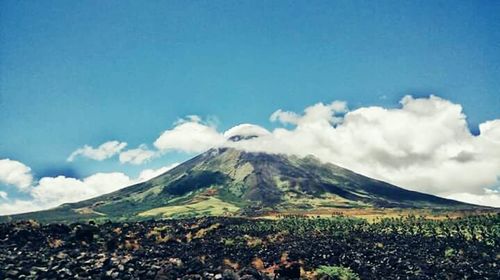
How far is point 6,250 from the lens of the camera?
40031 millimetres

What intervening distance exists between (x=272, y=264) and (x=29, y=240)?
26619mm

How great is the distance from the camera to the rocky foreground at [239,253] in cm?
3397

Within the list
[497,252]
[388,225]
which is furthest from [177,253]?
[388,225]

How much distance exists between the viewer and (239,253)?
4769 centimetres

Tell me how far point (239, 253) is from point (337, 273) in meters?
14.0

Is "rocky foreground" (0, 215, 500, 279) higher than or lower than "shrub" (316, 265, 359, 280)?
higher

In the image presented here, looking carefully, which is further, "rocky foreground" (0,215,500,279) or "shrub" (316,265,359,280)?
"shrub" (316,265,359,280)

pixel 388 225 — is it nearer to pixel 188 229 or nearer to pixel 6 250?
pixel 188 229

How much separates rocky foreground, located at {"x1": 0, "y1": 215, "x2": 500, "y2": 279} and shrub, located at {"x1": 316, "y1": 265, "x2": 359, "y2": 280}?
9 centimetres

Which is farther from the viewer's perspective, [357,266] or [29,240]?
[29,240]

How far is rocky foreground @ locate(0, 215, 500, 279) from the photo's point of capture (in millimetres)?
33969

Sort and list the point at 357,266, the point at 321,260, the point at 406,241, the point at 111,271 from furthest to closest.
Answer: the point at 406,241, the point at 321,260, the point at 357,266, the point at 111,271

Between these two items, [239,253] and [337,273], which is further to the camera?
[239,253]

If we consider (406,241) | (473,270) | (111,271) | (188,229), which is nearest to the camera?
(111,271)
